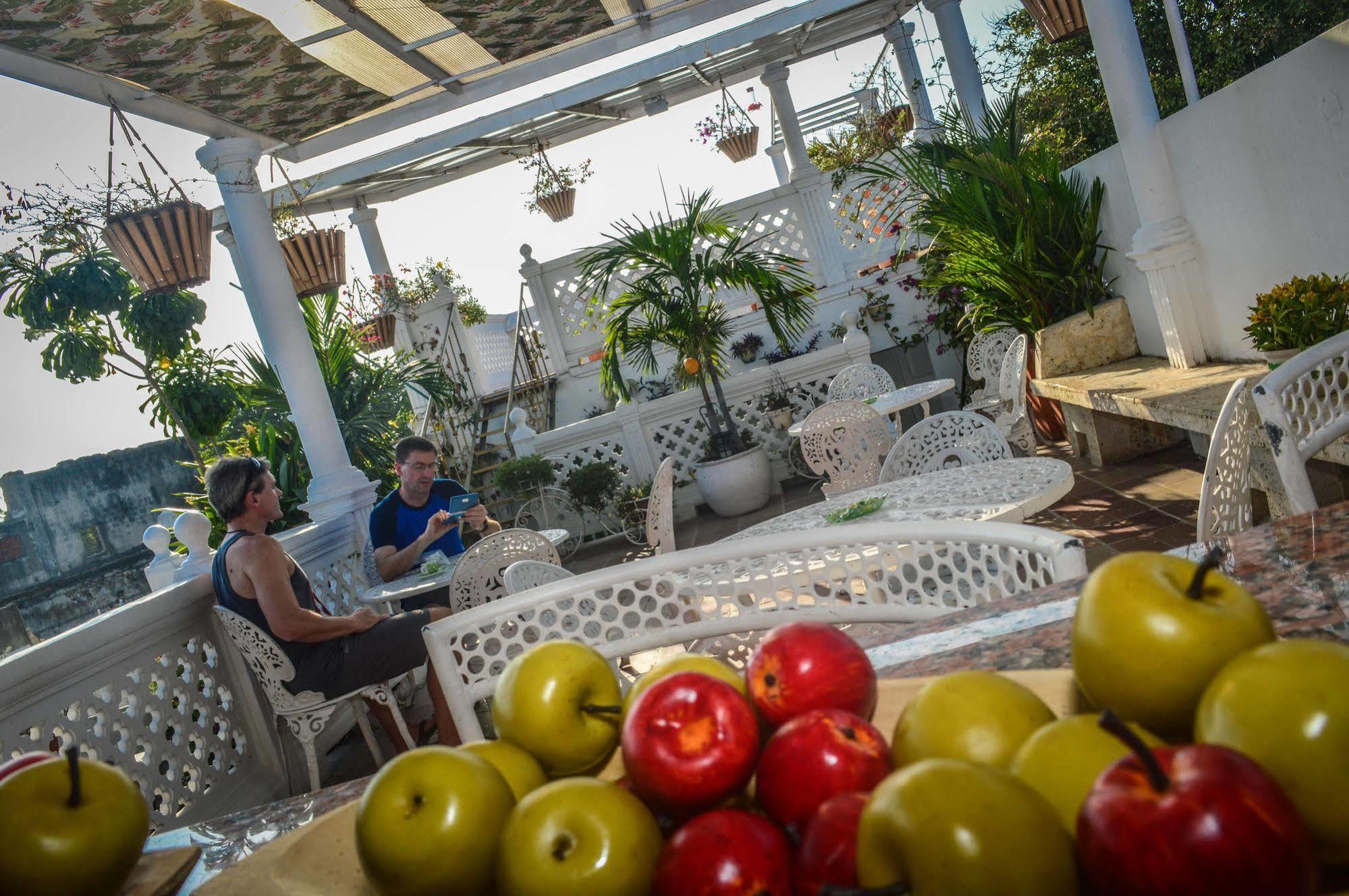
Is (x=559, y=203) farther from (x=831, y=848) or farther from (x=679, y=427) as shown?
(x=831, y=848)

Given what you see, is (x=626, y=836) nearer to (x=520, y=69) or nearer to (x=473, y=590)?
(x=473, y=590)

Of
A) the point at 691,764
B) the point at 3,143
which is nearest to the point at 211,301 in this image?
the point at 3,143

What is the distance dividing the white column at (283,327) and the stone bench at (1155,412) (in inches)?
181

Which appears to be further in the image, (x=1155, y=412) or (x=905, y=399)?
(x=905, y=399)

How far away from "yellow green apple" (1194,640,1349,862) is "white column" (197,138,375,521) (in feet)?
18.8

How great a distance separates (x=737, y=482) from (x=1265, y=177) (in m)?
4.74

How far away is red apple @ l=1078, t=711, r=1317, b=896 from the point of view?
38 cm

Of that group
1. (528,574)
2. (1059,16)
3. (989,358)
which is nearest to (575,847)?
(528,574)

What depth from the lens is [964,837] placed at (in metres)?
0.41

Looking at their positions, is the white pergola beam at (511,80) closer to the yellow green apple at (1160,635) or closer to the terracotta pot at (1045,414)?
the terracotta pot at (1045,414)

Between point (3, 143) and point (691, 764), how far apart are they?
9662 mm

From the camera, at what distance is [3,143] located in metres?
7.82

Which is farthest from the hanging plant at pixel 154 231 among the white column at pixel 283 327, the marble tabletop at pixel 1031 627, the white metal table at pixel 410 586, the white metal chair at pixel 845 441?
the marble tabletop at pixel 1031 627

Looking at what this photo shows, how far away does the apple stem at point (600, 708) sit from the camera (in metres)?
0.73
